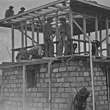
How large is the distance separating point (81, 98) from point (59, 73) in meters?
2.10

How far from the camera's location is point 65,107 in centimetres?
1488

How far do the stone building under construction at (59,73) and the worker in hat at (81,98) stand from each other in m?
0.34

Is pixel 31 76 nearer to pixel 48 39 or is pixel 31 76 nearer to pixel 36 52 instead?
pixel 36 52

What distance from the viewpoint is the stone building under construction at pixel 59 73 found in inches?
583

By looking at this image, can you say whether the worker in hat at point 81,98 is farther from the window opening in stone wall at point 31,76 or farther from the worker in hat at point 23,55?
the worker in hat at point 23,55

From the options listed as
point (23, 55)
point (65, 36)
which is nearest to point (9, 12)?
point (23, 55)

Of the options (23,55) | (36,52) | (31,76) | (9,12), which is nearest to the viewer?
(36,52)

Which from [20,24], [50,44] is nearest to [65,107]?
[50,44]

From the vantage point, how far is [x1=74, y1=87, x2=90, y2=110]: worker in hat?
13516mm

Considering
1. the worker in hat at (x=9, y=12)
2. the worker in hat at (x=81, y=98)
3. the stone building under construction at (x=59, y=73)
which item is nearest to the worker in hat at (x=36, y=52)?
the stone building under construction at (x=59, y=73)

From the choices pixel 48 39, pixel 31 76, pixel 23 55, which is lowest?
pixel 31 76

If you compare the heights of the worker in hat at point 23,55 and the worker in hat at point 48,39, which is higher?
the worker in hat at point 48,39

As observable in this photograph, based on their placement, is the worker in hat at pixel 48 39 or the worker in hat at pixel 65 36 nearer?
the worker in hat at pixel 65 36

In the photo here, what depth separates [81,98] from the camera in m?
13.6
